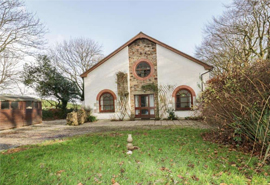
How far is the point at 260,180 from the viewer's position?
9.23 ft

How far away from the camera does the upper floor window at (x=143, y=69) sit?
13.2m

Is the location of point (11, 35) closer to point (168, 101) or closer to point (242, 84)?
point (168, 101)

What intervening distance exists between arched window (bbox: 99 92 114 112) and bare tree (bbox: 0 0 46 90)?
5993 mm

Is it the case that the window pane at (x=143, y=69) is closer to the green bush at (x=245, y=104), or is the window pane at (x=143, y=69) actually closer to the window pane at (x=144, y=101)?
the window pane at (x=144, y=101)

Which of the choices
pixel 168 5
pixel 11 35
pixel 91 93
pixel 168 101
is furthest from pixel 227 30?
pixel 11 35

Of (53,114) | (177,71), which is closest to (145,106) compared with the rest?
(177,71)

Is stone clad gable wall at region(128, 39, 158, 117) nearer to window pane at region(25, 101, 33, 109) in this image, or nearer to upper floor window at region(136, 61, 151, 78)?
upper floor window at region(136, 61, 151, 78)

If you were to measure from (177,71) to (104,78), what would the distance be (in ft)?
20.3

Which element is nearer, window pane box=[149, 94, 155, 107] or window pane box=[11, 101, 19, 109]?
window pane box=[11, 101, 19, 109]

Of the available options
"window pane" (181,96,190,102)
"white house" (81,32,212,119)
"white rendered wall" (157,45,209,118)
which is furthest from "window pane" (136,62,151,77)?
"window pane" (181,96,190,102)

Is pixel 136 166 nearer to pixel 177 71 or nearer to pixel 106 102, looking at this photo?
pixel 177 71

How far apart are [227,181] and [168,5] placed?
925cm

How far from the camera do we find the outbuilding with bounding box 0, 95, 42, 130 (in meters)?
10.3

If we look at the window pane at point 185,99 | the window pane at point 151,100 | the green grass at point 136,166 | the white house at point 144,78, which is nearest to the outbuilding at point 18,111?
the white house at point 144,78
